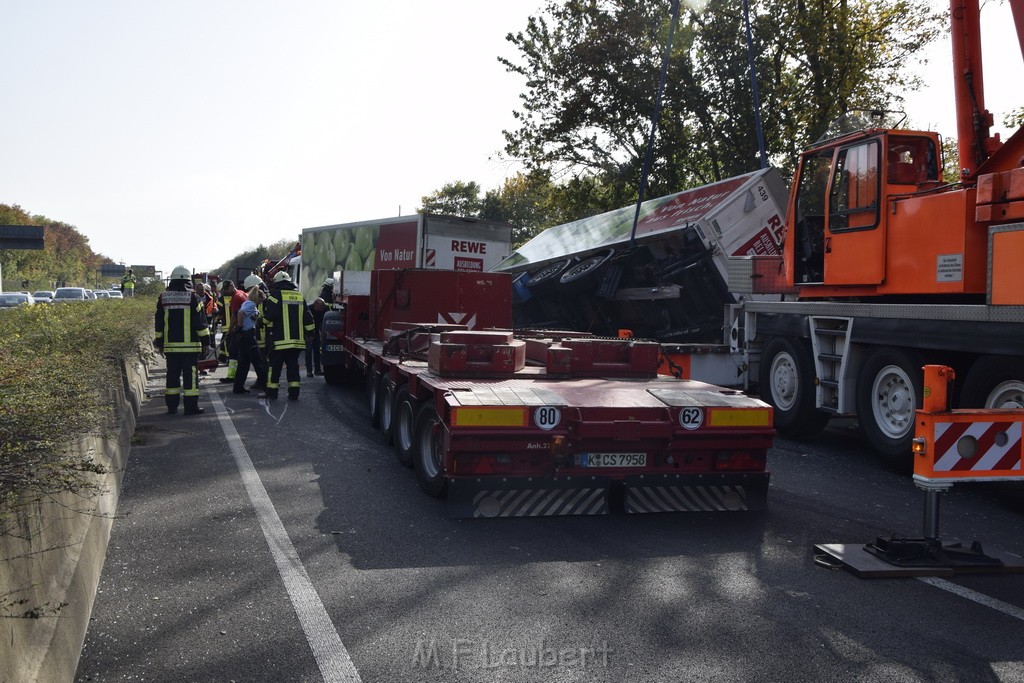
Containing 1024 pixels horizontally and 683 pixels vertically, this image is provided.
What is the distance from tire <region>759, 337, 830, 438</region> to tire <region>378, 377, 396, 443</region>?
4.59m

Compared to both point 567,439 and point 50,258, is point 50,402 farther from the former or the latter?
point 50,258

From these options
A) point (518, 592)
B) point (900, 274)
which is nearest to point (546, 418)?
point (518, 592)

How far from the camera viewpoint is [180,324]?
1209 centimetres

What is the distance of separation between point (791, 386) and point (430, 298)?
4705 mm

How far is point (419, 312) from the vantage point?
12.3m

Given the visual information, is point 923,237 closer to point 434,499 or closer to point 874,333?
point 874,333

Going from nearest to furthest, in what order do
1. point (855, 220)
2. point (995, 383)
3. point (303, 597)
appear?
point (303, 597) → point (995, 383) → point (855, 220)

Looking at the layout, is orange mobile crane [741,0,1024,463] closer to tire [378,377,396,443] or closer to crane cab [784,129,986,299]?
crane cab [784,129,986,299]

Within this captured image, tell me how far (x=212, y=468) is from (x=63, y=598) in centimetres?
444

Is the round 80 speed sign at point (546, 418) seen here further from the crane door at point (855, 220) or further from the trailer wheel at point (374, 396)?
the crane door at point (855, 220)

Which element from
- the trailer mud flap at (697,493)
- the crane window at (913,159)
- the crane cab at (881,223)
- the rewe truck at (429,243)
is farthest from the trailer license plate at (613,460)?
the rewe truck at (429,243)

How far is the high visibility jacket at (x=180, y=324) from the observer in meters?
12.1

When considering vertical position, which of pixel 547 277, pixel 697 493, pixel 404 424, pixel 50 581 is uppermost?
pixel 547 277

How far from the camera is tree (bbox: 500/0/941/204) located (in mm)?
23938
